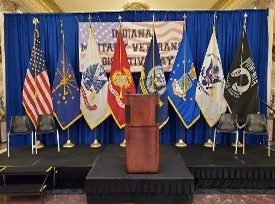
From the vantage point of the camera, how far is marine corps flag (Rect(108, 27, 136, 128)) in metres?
5.00

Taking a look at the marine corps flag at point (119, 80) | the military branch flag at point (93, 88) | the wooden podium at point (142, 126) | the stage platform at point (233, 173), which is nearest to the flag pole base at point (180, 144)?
the stage platform at point (233, 173)

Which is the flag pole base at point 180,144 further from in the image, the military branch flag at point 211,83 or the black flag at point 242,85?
the black flag at point 242,85

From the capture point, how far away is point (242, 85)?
4938 mm

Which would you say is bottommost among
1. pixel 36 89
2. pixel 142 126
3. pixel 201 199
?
pixel 201 199

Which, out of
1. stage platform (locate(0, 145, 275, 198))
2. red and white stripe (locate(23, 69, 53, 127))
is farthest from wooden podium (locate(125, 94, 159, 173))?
red and white stripe (locate(23, 69, 53, 127))

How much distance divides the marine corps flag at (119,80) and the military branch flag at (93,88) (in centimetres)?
13

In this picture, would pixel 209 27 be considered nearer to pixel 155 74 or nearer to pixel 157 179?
pixel 155 74

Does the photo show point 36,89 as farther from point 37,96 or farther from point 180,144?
point 180,144

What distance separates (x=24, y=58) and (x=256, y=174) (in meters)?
4.53

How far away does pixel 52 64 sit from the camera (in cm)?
531

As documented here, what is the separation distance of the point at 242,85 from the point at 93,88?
2.69 metres

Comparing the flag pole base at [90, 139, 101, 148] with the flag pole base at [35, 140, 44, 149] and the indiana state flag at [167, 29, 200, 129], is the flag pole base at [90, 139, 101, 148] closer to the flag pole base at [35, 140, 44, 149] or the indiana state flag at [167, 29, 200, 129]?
the flag pole base at [35, 140, 44, 149]

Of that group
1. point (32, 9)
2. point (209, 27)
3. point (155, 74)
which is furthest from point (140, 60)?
point (32, 9)

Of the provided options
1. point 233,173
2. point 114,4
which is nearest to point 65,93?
point 233,173
